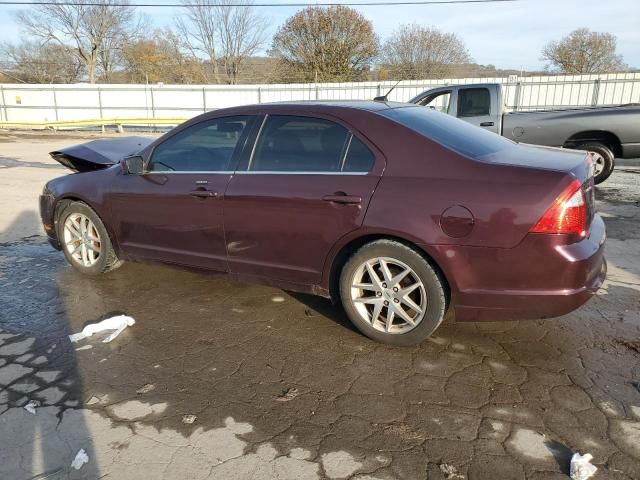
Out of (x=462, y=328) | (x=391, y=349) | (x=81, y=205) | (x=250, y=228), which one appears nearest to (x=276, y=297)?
(x=250, y=228)

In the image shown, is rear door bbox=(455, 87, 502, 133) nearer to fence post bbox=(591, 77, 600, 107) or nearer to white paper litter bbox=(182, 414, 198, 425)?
white paper litter bbox=(182, 414, 198, 425)

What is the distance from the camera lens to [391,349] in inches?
136

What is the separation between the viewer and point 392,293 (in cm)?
334

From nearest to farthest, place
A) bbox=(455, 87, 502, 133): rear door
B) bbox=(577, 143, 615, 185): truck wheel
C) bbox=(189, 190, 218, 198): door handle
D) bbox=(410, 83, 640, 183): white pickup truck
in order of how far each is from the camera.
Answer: bbox=(189, 190, 218, 198): door handle, bbox=(410, 83, 640, 183): white pickup truck, bbox=(577, 143, 615, 185): truck wheel, bbox=(455, 87, 502, 133): rear door

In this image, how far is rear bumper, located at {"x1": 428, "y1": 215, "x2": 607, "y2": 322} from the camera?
2.92 metres

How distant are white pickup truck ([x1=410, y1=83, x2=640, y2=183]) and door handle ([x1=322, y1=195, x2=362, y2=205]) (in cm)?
565

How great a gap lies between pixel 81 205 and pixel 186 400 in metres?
2.71

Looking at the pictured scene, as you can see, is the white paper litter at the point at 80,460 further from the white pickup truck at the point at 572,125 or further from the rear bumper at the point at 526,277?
the white pickup truck at the point at 572,125

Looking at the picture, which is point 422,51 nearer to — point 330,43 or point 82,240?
point 330,43

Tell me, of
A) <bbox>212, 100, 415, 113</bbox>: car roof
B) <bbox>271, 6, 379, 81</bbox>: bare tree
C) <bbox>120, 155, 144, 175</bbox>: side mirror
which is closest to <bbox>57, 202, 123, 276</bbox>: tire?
<bbox>120, 155, 144, 175</bbox>: side mirror

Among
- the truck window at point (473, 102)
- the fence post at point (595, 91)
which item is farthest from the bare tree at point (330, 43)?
the truck window at point (473, 102)

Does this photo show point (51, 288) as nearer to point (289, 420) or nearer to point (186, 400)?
point (186, 400)

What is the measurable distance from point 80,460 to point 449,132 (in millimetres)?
2964

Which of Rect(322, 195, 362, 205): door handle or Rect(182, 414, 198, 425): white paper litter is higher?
Rect(322, 195, 362, 205): door handle
